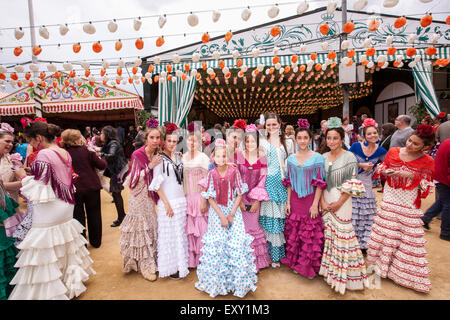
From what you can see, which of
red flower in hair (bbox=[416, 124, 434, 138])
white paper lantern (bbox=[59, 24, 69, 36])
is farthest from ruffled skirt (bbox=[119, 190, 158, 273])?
white paper lantern (bbox=[59, 24, 69, 36])

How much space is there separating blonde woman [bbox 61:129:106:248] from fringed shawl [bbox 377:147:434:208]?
4.05 m

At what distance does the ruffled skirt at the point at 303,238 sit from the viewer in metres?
2.64

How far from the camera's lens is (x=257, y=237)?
2.83 meters

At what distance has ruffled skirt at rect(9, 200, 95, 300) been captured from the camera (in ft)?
7.29

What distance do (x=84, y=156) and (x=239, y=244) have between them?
2.68m

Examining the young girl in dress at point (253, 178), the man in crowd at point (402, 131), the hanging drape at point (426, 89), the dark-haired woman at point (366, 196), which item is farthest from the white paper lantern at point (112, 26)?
the hanging drape at point (426, 89)

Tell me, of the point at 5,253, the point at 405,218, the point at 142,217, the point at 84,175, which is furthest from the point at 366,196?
the point at 5,253

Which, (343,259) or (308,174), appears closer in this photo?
(343,259)

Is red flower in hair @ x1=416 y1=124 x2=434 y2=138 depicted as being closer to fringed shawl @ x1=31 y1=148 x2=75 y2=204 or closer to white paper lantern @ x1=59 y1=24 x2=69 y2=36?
fringed shawl @ x1=31 y1=148 x2=75 y2=204

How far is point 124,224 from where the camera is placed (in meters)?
2.87

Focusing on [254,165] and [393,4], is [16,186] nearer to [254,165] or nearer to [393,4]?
[254,165]

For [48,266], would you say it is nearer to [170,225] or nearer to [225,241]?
[170,225]

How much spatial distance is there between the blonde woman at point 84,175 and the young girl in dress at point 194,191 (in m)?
1.62

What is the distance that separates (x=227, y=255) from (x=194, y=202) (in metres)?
0.74
